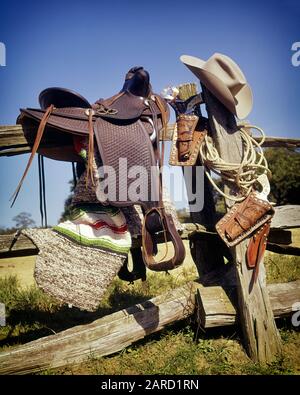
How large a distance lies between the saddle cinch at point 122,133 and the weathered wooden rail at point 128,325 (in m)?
0.70

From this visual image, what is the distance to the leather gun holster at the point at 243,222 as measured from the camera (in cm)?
226

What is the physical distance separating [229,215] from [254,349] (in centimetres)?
113

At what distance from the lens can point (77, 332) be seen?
7.29ft

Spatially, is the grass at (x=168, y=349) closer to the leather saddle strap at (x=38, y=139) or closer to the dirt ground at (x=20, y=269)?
the leather saddle strap at (x=38, y=139)

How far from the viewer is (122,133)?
7.18 feet

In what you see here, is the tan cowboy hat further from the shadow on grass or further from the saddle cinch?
the shadow on grass

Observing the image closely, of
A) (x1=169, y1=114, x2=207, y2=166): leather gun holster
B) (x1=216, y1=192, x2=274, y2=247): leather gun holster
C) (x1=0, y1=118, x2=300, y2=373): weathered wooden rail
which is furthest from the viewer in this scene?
(x1=169, y1=114, x2=207, y2=166): leather gun holster

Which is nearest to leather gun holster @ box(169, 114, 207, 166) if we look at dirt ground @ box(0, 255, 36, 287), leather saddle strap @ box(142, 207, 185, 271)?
leather saddle strap @ box(142, 207, 185, 271)

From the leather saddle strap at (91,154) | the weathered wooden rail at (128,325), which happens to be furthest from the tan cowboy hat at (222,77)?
the weathered wooden rail at (128,325)

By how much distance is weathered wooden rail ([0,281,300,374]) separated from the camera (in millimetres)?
2070

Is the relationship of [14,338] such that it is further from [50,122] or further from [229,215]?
[229,215]

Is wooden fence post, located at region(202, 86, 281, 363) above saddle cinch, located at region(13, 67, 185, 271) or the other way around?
the other way around

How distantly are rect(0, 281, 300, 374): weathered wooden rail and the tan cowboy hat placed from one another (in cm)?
169
